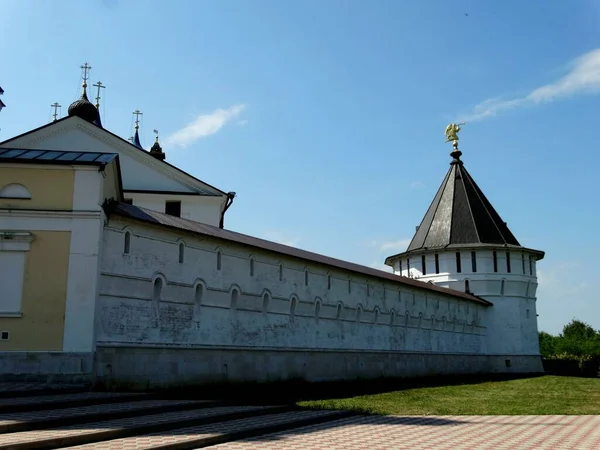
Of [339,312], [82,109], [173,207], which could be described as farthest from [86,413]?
[82,109]

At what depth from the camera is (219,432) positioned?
8.38 metres

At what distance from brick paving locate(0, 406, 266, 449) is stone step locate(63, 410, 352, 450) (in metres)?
0.23

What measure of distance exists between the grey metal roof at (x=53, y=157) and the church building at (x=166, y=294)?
0.14ft

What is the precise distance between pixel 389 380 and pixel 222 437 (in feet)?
51.6

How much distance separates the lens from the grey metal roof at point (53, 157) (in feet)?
38.7

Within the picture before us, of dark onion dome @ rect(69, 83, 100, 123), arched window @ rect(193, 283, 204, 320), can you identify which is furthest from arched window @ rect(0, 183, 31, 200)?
dark onion dome @ rect(69, 83, 100, 123)

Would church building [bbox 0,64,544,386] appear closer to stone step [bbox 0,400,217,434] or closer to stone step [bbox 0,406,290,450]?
stone step [bbox 0,400,217,434]

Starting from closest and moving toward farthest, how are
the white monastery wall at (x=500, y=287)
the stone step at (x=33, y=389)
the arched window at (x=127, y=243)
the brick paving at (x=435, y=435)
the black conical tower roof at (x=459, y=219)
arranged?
the brick paving at (x=435, y=435) → the stone step at (x=33, y=389) → the arched window at (x=127, y=243) → the white monastery wall at (x=500, y=287) → the black conical tower roof at (x=459, y=219)

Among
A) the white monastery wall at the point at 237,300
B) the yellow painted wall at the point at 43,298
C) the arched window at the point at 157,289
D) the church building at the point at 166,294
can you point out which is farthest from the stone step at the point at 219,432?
the arched window at the point at 157,289

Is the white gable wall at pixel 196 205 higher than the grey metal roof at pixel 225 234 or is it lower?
higher

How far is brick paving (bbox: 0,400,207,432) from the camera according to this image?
792 centimetres

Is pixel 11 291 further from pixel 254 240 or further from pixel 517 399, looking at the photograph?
pixel 517 399

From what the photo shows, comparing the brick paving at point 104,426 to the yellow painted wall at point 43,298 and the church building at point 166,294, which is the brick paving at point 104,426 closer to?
the church building at point 166,294

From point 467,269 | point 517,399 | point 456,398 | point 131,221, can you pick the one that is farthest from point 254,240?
point 467,269
